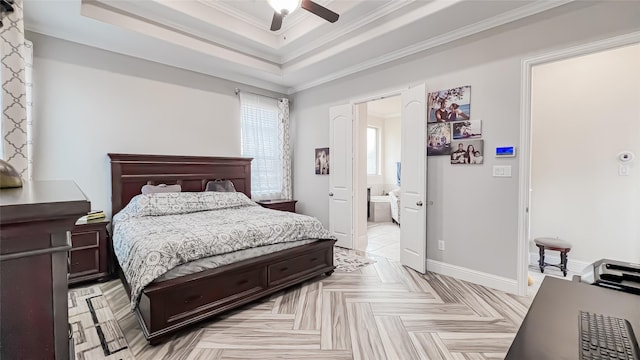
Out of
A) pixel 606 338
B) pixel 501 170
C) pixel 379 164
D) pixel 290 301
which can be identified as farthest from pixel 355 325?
pixel 379 164

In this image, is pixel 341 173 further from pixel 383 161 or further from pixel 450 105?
pixel 383 161

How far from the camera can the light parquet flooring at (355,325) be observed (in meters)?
2.07

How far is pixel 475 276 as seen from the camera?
325 cm

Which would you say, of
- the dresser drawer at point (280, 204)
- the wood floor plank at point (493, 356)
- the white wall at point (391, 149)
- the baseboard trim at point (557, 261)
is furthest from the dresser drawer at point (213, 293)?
the white wall at point (391, 149)

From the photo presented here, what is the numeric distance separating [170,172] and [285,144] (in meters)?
1.98

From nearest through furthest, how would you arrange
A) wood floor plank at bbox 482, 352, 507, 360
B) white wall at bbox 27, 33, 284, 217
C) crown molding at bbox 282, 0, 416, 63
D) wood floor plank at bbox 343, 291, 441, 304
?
wood floor plank at bbox 482, 352, 507, 360 → wood floor plank at bbox 343, 291, 441, 304 → crown molding at bbox 282, 0, 416, 63 → white wall at bbox 27, 33, 284, 217

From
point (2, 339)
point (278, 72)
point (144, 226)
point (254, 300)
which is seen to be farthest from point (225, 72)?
point (2, 339)

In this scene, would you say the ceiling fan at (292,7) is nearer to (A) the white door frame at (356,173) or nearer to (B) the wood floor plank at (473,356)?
(A) the white door frame at (356,173)

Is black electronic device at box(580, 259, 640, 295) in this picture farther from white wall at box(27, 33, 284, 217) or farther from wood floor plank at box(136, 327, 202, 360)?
white wall at box(27, 33, 284, 217)

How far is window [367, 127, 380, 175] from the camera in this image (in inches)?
323

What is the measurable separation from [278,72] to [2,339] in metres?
4.59

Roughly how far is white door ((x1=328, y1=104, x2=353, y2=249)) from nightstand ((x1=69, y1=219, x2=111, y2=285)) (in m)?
3.02

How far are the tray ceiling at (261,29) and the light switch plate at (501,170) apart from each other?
57.4 inches

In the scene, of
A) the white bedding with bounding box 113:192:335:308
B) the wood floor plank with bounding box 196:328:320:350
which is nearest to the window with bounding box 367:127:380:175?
the white bedding with bounding box 113:192:335:308
